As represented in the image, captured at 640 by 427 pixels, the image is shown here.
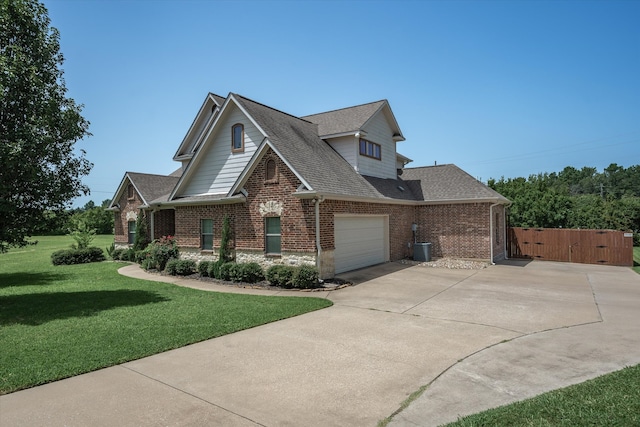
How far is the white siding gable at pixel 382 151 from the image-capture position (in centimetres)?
1855

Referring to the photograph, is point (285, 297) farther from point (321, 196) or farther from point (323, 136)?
point (323, 136)

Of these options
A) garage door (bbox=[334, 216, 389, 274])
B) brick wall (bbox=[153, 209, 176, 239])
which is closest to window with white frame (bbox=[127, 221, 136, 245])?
brick wall (bbox=[153, 209, 176, 239])

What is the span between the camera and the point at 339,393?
483 cm

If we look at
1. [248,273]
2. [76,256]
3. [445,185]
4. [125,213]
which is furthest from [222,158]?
[76,256]

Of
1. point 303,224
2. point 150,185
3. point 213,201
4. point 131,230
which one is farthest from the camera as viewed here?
point 150,185

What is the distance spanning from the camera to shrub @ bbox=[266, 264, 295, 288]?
12.5 metres

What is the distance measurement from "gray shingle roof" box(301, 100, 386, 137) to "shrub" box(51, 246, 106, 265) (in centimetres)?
1556

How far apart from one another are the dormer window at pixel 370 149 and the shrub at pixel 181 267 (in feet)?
31.4

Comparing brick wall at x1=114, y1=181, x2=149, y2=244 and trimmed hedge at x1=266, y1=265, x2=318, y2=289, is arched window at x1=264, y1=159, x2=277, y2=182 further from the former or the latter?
brick wall at x1=114, y1=181, x2=149, y2=244

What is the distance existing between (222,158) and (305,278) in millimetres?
7393

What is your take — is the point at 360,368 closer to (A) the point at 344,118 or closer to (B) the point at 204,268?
(B) the point at 204,268

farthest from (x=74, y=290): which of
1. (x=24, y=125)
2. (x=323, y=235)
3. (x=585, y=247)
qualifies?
(x=585, y=247)

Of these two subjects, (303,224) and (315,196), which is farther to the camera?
(303,224)

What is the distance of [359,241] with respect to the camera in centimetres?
1606
